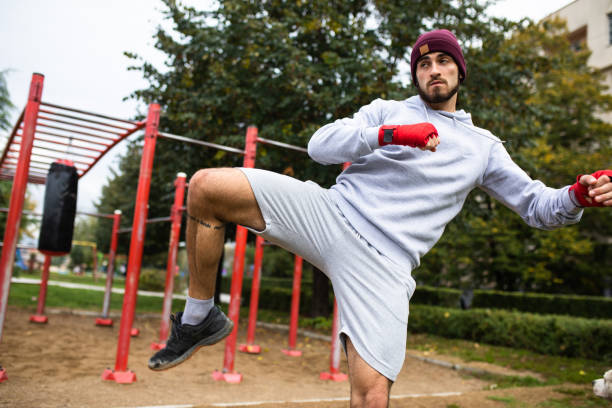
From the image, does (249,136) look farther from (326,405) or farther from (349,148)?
(349,148)

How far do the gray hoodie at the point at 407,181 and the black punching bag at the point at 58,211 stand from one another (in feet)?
→ 16.8

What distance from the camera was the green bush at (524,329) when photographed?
7.80 m

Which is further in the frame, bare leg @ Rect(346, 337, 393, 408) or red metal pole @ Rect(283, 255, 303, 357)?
red metal pole @ Rect(283, 255, 303, 357)

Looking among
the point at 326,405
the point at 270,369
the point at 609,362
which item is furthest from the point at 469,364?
the point at 326,405

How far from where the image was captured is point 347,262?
1.98 m

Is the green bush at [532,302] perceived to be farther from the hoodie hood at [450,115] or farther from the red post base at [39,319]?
the hoodie hood at [450,115]

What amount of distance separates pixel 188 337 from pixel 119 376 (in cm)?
350

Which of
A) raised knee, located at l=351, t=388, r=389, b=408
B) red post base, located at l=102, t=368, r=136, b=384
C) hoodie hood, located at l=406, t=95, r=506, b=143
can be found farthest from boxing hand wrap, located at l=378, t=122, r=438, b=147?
red post base, located at l=102, t=368, r=136, b=384

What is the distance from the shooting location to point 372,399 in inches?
72.2

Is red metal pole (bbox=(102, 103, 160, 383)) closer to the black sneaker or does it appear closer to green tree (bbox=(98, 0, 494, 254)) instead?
the black sneaker

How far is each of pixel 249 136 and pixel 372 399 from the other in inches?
184

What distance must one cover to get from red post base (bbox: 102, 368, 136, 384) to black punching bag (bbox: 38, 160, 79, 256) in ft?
5.94

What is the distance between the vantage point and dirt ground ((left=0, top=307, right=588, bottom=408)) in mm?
4477

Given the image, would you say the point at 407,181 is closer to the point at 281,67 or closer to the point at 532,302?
the point at 281,67
